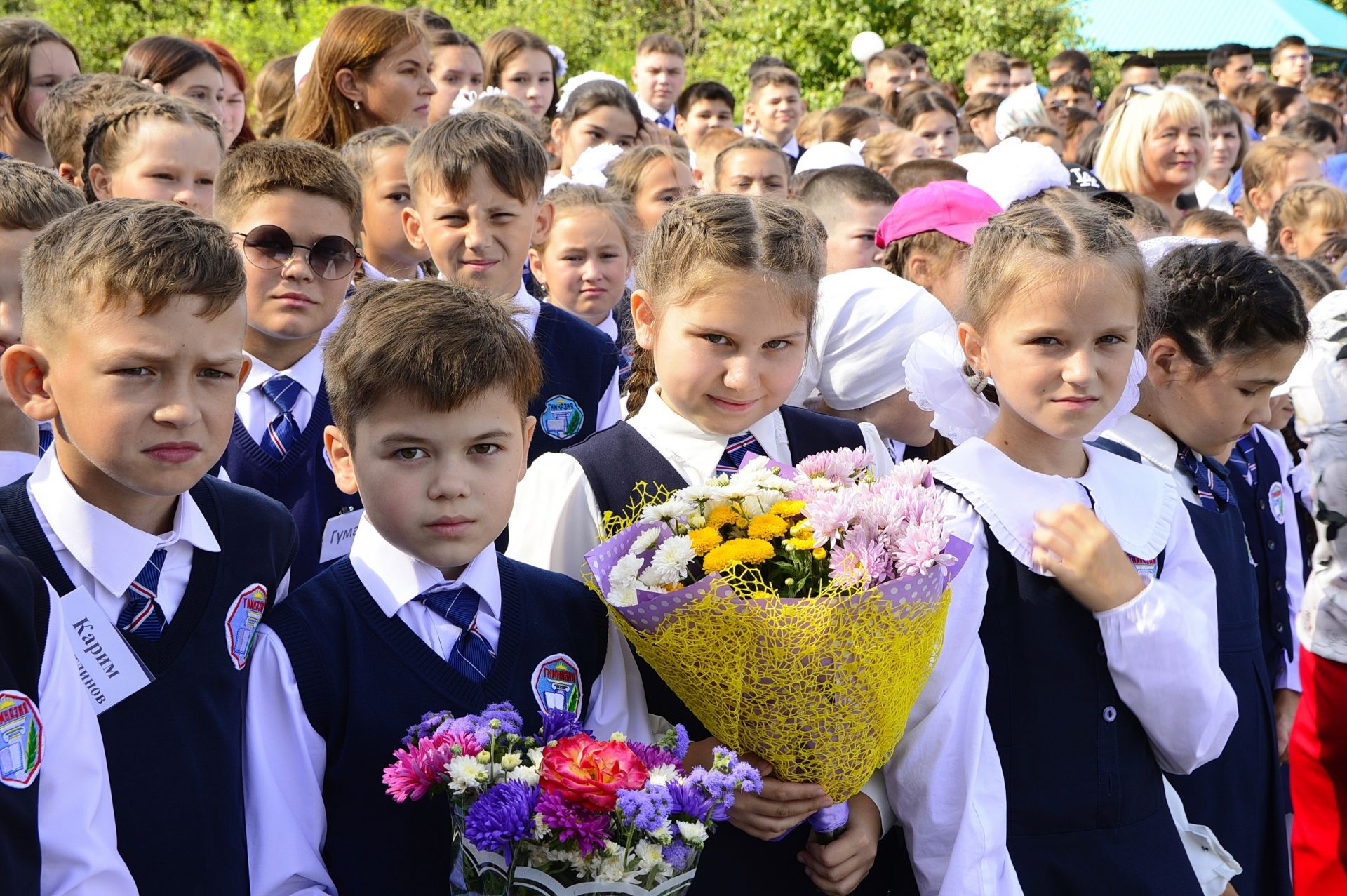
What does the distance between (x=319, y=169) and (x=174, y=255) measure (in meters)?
1.37

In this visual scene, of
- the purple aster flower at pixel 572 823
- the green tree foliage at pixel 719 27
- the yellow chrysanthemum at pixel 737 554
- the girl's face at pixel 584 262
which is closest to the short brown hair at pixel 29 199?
the yellow chrysanthemum at pixel 737 554

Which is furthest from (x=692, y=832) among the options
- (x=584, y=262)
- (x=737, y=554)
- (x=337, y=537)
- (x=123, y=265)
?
(x=584, y=262)

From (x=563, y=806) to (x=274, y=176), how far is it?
7.42 feet

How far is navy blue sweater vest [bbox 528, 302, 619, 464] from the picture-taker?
3791mm

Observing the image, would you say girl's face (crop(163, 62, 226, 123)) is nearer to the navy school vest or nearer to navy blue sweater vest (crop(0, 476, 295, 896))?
the navy school vest

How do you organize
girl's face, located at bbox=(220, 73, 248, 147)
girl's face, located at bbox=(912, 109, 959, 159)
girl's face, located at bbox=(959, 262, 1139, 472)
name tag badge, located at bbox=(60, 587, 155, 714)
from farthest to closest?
girl's face, located at bbox=(912, 109, 959, 159)
girl's face, located at bbox=(220, 73, 248, 147)
girl's face, located at bbox=(959, 262, 1139, 472)
name tag badge, located at bbox=(60, 587, 155, 714)

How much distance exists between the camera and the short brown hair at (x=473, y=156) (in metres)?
3.94

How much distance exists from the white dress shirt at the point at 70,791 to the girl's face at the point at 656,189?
4.25 m

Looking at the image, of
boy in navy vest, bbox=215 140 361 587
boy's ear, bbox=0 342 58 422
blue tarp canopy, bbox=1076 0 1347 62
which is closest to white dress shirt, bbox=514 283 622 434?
boy in navy vest, bbox=215 140 361 587

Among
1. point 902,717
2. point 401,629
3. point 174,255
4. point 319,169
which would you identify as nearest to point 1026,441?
point 902,717

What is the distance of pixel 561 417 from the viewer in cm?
383

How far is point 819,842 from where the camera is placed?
246cm

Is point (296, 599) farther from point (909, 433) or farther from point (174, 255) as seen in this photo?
point (909, 433)

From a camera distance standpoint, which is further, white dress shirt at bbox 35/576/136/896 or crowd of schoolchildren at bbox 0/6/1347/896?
crowd of schoolchildren at bbox 0/6/1347/896
